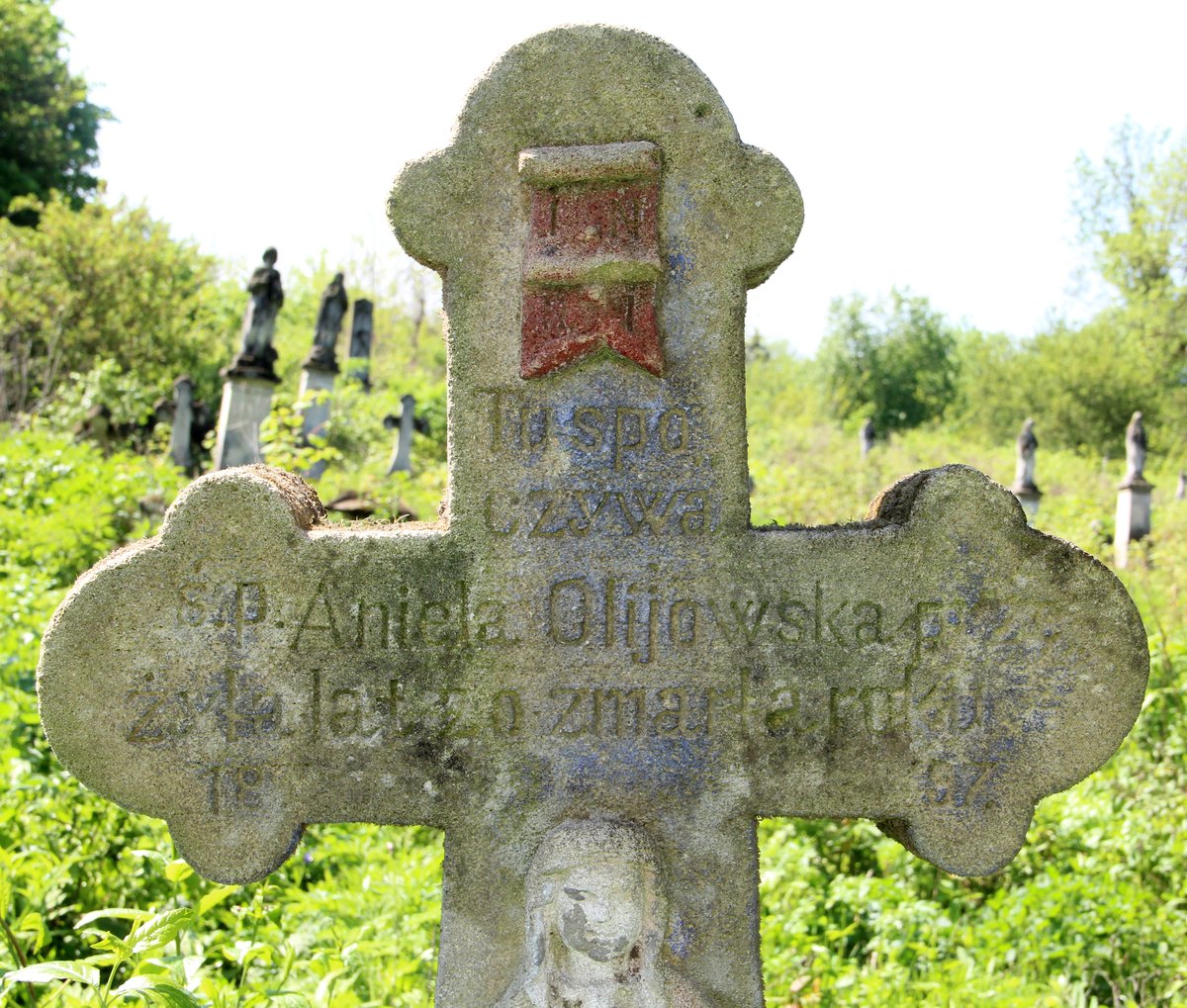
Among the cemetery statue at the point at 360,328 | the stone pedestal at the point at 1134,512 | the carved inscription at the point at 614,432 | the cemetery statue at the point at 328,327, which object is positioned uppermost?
the cemetery statue at the point at 360,328

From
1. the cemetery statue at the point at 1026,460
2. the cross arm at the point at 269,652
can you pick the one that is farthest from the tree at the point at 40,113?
the cross arm at the point at 269,652

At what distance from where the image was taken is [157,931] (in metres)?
2.25

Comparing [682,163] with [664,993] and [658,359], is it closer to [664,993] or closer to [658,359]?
[658,359]

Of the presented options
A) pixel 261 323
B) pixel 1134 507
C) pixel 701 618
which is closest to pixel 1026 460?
pixel 1134 507

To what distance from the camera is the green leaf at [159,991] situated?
200 cm

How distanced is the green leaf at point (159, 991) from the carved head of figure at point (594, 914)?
63 cm

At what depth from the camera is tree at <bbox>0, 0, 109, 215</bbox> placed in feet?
81.9

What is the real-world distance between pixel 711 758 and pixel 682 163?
50.2 inches

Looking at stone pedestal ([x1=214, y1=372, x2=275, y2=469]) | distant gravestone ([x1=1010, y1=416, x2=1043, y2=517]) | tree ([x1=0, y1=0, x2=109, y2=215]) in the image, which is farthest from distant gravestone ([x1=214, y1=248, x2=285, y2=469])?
tree ([x1=0, y1=0, x2=109, y2=215])

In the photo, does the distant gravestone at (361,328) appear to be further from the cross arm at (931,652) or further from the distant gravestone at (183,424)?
the cross arm at (931,652)

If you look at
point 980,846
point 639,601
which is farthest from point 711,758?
point 980,846

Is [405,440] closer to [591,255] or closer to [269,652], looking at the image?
[269,652]

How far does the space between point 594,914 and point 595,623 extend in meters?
0.58

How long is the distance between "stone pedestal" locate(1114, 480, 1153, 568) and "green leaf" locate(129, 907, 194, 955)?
15.7 m
